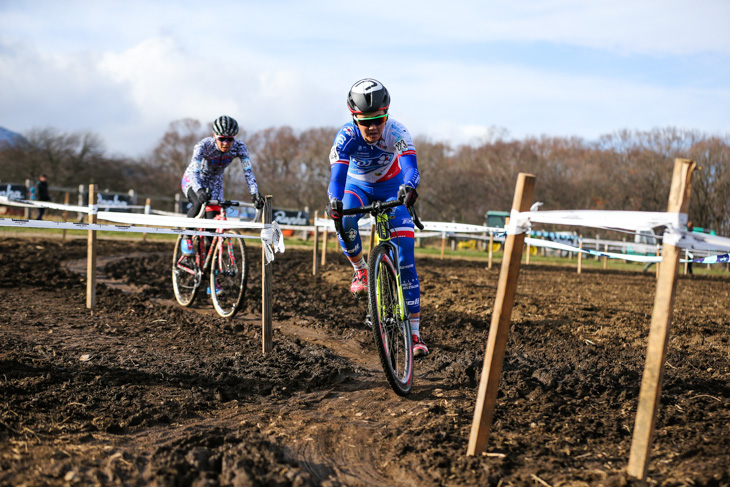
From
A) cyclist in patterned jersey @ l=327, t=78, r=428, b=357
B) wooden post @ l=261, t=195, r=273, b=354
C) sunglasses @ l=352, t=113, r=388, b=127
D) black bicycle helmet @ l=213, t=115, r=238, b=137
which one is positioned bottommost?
wooden post @ l=261, t=195, r=273, b=354

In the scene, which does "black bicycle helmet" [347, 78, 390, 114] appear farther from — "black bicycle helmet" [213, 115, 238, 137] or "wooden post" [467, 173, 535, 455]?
"black bicycle helmet" [213, 115, 238, 137]

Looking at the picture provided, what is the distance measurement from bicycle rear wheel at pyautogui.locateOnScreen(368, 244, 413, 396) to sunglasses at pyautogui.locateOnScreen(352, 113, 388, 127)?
1041 millimetres

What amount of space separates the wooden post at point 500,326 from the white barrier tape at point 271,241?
3.00m

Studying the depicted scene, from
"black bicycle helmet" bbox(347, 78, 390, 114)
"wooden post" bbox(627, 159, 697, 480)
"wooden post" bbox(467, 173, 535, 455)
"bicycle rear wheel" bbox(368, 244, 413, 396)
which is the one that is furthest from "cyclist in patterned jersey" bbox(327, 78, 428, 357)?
"wooden post" bbox(627, 159, 697, 480)

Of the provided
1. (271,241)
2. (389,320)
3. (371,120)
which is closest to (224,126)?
(271,241)

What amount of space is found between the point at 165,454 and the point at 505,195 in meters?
41.3

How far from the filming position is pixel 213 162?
26.0 feet

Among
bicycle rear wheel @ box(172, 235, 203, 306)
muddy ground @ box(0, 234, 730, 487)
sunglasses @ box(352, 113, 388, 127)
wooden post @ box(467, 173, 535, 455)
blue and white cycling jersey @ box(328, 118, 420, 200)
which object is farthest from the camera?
bicycle rear wheel @ box(172, 235, 203, 306)

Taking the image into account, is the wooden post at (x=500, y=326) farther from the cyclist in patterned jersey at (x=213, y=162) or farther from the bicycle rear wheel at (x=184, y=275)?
the bicycle rear wheel at (x=184, y=275)

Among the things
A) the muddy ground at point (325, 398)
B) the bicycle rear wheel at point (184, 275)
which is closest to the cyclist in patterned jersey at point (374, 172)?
the muddy ground at point (325, 398)

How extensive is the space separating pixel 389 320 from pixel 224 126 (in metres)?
4.12

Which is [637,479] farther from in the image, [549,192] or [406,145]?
[549,192]

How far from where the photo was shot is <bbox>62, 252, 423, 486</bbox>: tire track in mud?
3.16 metres

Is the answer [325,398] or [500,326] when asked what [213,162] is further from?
[500,326]
